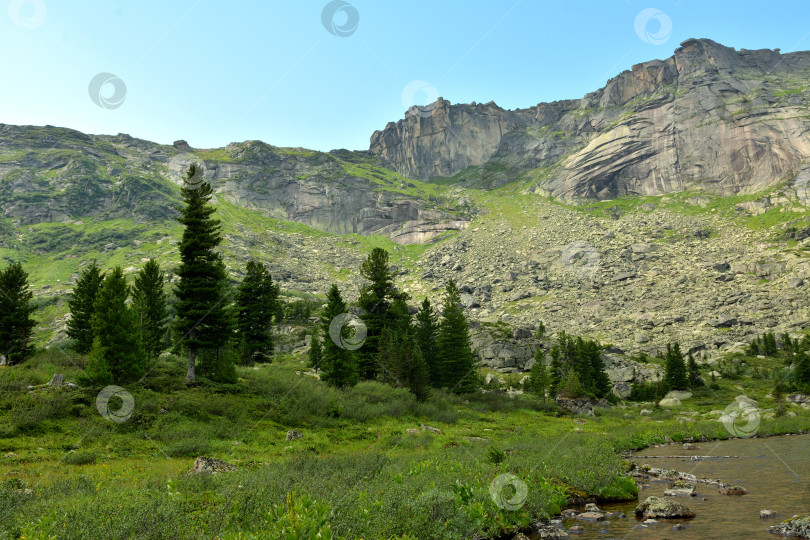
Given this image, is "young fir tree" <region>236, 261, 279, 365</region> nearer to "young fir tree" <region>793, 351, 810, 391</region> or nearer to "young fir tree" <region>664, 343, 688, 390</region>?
"young fir tree" <region>664, 343, 688, 390</region>

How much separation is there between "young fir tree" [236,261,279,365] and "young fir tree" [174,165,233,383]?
18.9 m

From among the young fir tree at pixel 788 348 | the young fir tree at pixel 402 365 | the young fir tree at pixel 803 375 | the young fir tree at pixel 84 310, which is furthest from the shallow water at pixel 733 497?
the young fir tree at pixel 788 348

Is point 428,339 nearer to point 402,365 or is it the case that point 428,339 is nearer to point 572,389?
point 402,365

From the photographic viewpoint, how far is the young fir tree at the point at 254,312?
51062 millimetres

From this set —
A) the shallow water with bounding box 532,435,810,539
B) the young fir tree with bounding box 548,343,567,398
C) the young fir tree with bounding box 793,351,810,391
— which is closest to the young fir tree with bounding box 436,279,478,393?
the young fir tree with bounding box 548,343,567,398

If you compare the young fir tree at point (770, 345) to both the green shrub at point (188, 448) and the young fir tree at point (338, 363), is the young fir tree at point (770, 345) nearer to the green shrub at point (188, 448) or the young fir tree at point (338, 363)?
the young fir tree at point (338, 363)

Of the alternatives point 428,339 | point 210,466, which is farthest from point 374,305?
point 210,466

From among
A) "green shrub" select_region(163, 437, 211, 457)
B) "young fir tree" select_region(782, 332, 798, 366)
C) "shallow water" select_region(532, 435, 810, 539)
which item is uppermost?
"green shrub" select_region(163, 437, 211, 457)

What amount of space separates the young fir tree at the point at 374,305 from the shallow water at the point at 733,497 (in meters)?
29.4

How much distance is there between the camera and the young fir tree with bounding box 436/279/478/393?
178 feet

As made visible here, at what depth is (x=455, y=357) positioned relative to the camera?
5575cm

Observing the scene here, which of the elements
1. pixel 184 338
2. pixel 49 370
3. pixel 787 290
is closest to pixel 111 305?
pixel 184 338

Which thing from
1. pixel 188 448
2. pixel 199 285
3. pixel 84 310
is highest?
pixel 199 285

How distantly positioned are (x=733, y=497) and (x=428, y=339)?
47.2 meters
